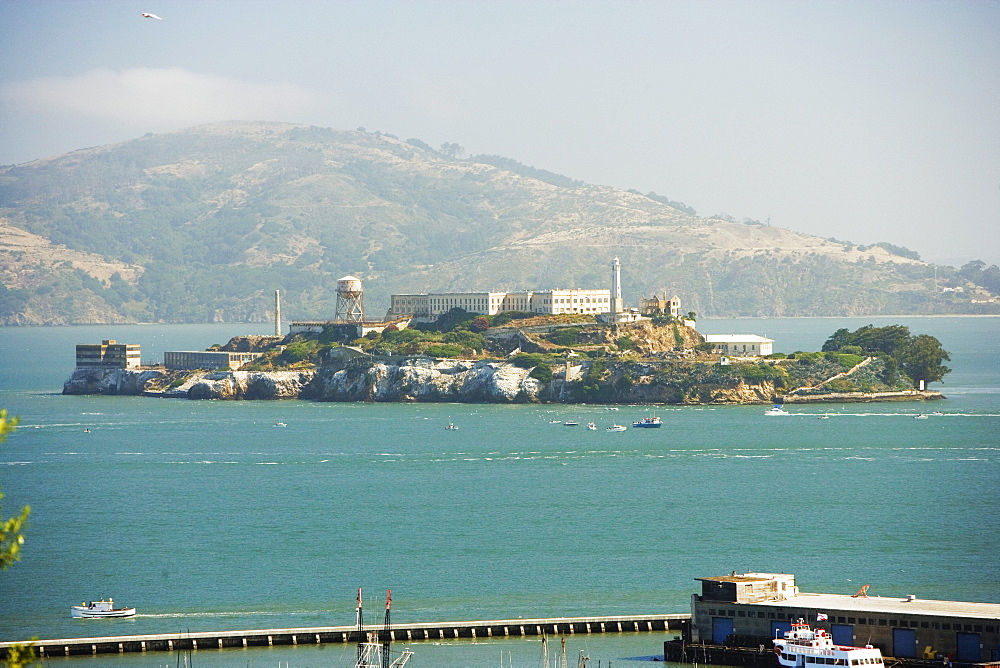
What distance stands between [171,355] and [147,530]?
280ft

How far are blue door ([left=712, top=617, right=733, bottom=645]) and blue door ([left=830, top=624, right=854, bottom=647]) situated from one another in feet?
8.34

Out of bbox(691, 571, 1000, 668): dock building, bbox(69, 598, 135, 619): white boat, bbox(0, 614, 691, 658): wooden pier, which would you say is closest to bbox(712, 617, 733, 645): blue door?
bbox(691, 571, 1000, 668): dock building

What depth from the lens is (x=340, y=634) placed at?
132 ft

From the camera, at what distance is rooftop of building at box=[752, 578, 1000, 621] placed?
3506 centimetres

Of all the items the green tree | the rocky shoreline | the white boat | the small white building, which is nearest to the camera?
the white boat

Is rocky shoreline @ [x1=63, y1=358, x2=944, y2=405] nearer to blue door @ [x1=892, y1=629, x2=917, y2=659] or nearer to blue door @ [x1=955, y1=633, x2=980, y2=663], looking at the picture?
blue door @ [x1=892, y1=629, x2=917, y2=659]

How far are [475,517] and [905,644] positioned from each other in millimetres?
26694

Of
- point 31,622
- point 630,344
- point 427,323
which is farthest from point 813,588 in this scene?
point 427,323

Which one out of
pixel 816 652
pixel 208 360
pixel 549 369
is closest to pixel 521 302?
pixel 549 369

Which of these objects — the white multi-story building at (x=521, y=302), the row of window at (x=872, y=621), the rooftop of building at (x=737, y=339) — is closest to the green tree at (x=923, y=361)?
the rooftop of building at (x=737, y=339)

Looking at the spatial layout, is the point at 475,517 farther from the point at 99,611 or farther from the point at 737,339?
the point at 737,339

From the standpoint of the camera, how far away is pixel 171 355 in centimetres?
14125

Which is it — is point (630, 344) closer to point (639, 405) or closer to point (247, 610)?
point (639, 405)

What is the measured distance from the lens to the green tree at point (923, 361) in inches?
4700
